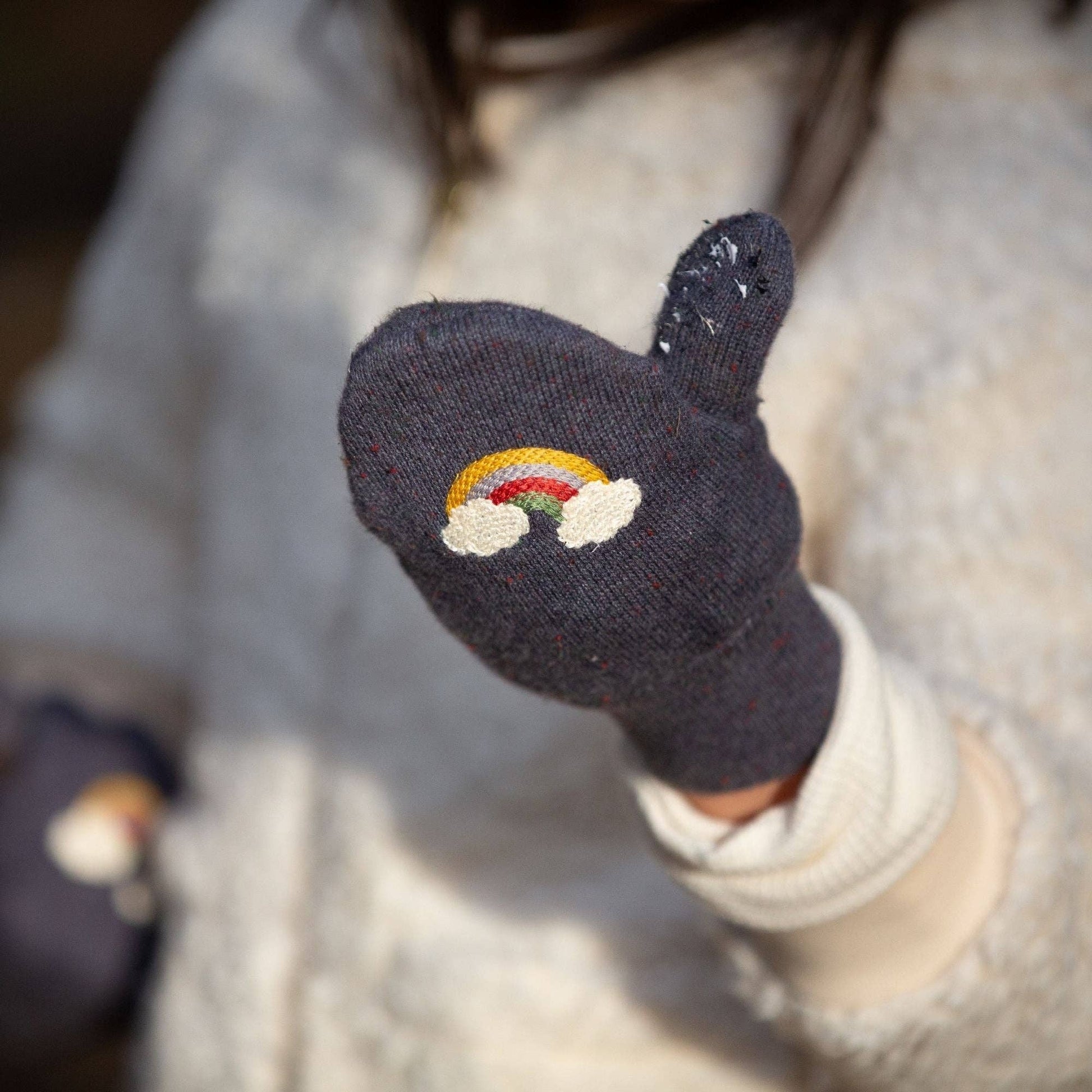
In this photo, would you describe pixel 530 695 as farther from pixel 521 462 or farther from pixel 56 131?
pixel 56 131

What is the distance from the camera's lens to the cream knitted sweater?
0.49 metres

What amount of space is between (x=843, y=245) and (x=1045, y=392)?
0.13 meters

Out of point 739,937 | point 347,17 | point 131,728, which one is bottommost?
point 131,728

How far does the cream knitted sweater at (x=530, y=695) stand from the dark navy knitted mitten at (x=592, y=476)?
158 mm

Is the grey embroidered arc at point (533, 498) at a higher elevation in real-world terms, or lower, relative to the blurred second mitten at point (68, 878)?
higher

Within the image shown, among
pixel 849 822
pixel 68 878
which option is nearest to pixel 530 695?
pixel 849 822

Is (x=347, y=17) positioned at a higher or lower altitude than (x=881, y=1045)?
higher

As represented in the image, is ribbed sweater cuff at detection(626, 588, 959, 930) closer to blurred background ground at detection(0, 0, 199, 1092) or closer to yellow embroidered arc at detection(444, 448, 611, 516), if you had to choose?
yellow embroidered arc at detection(444, 448, 611, 516)

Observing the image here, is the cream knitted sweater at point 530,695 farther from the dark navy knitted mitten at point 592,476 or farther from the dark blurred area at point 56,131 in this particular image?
the dark blurred area at point 56,131

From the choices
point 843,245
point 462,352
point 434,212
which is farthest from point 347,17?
point 462,352

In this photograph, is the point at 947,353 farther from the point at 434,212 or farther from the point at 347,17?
the point at 347,17

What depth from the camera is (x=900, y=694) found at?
44cm

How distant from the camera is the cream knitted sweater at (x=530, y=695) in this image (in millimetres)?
494

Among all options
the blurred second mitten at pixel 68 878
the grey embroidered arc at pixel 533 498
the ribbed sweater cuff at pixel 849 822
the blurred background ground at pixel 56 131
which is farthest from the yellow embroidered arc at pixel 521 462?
the blurred background ground at pixel 56 131
